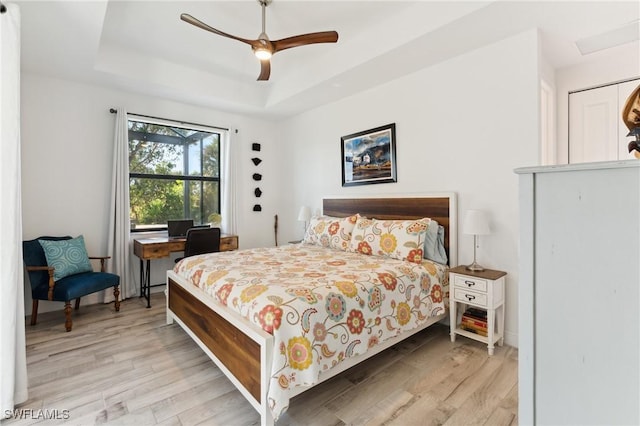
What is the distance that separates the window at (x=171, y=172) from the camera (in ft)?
13.4

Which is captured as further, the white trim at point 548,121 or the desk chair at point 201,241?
the desk chair at point 201,241

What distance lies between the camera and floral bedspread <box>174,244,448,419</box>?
1.63 meters

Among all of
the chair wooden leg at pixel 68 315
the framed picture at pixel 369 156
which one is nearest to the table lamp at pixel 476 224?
the framed picture at pixel 369 156

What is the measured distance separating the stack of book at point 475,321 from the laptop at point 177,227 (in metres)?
3.43

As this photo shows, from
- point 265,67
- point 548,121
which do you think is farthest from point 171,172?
point 548,121

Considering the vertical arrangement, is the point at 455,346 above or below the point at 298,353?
below

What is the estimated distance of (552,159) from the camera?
9.89ft

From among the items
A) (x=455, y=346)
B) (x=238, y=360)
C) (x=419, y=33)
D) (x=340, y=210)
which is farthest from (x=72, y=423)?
(x=419, y=33)

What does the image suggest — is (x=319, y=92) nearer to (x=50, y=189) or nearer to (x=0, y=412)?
(x=50, y=189)

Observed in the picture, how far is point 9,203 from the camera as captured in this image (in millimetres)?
1766

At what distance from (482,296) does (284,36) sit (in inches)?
120

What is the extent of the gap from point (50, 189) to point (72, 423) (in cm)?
276

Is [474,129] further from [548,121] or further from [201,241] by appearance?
[201,241]

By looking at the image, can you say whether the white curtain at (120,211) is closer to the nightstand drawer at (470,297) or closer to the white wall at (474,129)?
the white wall at (474,129)
